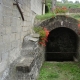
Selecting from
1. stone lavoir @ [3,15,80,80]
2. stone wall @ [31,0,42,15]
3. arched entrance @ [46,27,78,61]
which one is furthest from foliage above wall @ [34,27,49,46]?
arched entrance @ [46,27,78,61]

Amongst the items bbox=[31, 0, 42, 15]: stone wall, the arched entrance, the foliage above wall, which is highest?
bbox=[31, 0, 42, 15]: stone wall

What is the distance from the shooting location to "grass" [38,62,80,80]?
687 cm

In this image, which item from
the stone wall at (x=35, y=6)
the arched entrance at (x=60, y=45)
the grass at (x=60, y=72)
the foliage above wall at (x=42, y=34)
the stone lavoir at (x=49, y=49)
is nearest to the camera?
the stone lavoir at (x=49, y=49)

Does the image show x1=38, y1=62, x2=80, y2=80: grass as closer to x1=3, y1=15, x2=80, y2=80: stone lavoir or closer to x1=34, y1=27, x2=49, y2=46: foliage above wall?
x1=3, y1=15, x2=80, y2=80: stone lavoir

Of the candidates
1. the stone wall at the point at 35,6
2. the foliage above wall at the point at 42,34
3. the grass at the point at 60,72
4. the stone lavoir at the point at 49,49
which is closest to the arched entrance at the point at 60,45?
the stone lavoir at the point at 49,49

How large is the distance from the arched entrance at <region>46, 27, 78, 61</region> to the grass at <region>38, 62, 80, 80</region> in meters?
2.94

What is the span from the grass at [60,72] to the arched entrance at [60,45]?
9.65 feet

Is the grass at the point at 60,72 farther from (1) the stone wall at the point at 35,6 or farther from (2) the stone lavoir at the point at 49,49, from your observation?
(1) the stone wall at the point at 35,6

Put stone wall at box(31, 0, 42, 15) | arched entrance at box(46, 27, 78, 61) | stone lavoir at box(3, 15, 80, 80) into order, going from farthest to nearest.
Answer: arched entrance at box(46, 27, 78, 61) < stone wall at box(31, 0, 42, 15) < stone lavoir at box(3, 15, 80, 80)

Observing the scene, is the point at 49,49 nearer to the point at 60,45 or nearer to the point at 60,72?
the point at 60,45

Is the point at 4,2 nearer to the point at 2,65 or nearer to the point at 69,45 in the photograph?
the point at 2,65

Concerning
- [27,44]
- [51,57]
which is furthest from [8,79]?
[51,57]

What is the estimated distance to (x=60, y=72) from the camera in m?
7.52

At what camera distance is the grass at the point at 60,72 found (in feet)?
22.5
